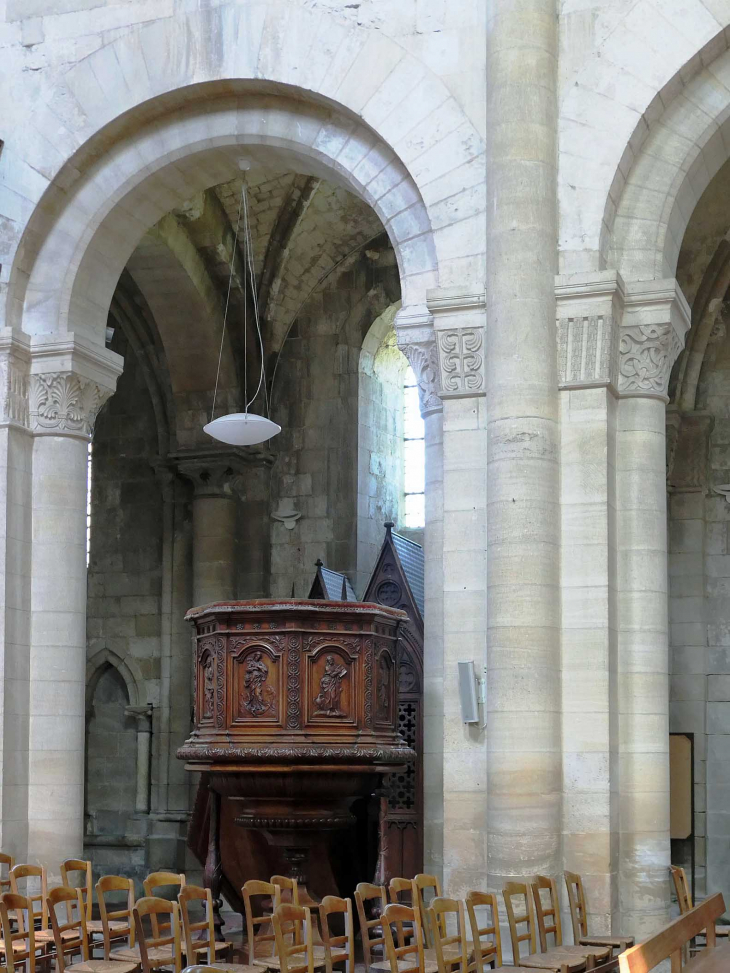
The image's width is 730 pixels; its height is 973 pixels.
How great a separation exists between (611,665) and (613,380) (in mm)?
1934

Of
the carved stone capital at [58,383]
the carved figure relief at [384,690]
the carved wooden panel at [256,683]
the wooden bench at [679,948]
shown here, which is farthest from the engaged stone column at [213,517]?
the wooden bench at [679,948]

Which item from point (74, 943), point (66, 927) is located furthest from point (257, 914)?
point (66, 927)

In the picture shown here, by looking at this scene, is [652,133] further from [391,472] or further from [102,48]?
[391,472]

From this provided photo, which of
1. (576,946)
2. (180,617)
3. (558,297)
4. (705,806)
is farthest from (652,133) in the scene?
(180,617)

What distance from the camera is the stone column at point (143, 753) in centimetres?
1619

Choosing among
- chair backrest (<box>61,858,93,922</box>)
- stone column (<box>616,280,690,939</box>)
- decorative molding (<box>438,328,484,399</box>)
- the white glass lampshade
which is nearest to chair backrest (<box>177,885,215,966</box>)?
chair backrest (<box>61,858,93,922</box>)

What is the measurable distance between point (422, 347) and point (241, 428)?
2.50 meters

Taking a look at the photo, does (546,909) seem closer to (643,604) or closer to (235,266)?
(643,604)

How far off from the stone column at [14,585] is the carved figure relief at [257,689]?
2443 millimetres

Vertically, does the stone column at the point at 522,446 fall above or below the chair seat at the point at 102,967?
above

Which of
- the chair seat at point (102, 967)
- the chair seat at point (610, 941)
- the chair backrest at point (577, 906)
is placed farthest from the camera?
the chair backrest at point (577, 906)

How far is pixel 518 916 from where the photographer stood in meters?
8.91

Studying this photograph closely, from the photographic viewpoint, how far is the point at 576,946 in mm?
8617

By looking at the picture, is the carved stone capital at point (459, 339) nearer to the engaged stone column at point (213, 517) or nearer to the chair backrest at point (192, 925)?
the chair backrest at point (192, 925)
